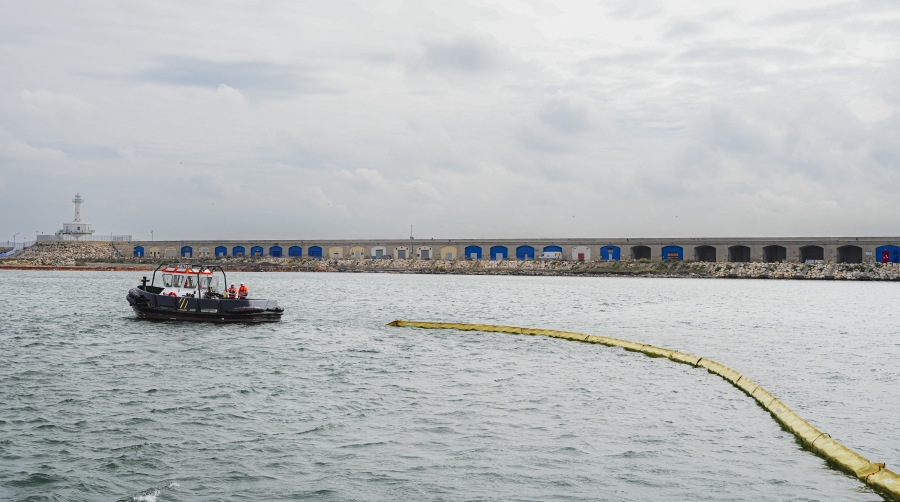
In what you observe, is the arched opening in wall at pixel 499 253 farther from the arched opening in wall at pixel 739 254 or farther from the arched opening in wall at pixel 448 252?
the arched opening in wall at pixel 739 254

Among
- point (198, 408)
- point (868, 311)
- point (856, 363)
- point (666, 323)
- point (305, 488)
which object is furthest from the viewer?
point (868, 311)

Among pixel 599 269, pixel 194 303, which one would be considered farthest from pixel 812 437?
pixel 599 269

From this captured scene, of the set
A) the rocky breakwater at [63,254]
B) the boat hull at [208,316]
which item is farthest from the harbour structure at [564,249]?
the boat hull at [208,316]

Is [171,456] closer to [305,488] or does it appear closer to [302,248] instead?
[305,488]

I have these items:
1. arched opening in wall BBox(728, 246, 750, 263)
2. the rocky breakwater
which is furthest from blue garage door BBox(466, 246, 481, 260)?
the rocky breakwater

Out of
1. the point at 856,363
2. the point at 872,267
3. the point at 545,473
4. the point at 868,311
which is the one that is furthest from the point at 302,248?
the point at 545,473

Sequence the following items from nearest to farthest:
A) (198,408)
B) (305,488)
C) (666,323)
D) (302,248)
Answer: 1. (305,488)
2. (198,408)
3. (666,323)
4. (302,248)

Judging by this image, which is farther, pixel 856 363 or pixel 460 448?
pixel 856 363

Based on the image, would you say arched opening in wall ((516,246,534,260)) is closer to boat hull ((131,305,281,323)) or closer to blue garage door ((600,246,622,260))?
blue garage door ((600,246,622,260))
